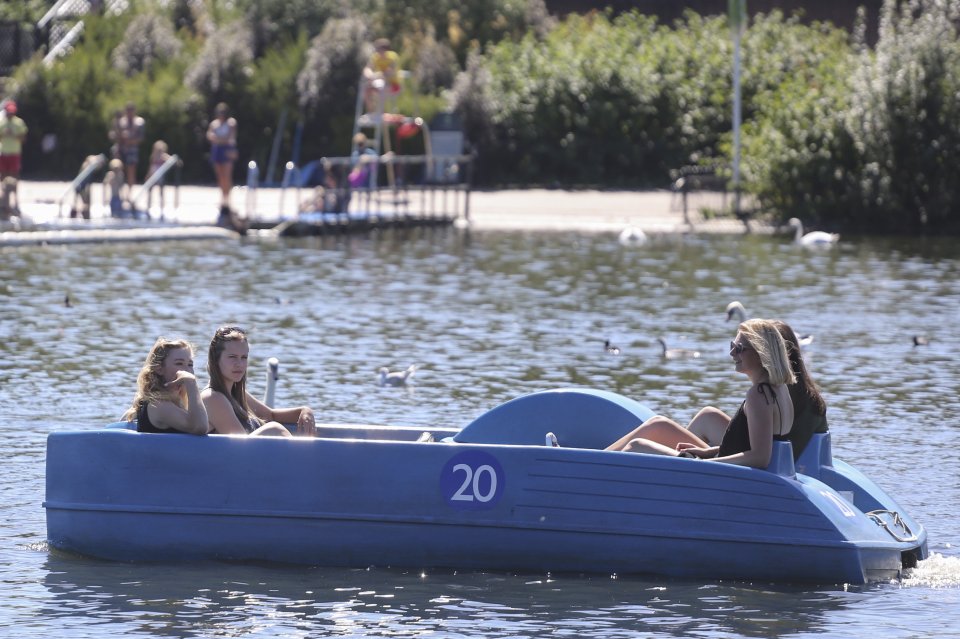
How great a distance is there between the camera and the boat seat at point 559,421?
36.9 ft

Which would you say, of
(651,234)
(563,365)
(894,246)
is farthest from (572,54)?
(563,365)

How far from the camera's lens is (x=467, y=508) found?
10367mm

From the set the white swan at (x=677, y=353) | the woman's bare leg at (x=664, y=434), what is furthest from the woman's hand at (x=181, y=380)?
the white swan at (x=677, y=353)

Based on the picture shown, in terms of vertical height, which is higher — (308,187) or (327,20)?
(327,20)

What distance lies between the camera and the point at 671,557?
33.9 ft

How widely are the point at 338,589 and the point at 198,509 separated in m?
0.94

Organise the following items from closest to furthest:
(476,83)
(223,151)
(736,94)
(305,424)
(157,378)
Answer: (157,378)
(305,424)
(223,151)
(736,94)
(476,83)

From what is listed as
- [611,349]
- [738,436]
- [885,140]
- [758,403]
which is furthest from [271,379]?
[885,140]

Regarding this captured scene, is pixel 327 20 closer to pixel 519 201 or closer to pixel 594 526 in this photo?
pixel 519 201

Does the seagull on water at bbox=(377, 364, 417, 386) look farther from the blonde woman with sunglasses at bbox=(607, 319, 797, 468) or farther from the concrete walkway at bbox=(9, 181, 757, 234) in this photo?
the concrete walkway at bbox=(9, 181, 757, 234)

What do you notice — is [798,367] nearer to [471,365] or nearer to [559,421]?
[559,421]

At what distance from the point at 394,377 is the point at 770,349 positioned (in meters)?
7.78

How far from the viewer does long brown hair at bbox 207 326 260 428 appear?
10.7 m

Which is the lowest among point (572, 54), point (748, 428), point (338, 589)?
point (338, 589)
